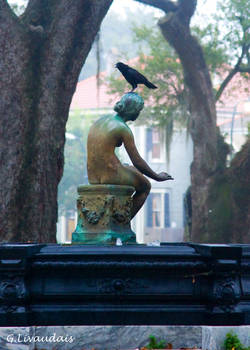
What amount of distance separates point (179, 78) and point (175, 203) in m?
22.3

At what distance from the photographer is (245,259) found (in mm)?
7312

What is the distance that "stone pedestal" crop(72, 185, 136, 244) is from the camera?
27.7 feet

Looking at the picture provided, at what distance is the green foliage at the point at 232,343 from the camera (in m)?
6.98

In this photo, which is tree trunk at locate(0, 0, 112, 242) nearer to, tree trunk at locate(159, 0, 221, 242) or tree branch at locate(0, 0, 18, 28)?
tree branch at locate(0, 0, 18, 28)

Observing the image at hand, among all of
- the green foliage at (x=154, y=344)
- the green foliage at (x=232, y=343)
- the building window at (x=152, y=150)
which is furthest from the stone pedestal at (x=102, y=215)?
the building window at (x=152, y=150)

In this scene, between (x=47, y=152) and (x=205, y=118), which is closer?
(x=47, y=152)

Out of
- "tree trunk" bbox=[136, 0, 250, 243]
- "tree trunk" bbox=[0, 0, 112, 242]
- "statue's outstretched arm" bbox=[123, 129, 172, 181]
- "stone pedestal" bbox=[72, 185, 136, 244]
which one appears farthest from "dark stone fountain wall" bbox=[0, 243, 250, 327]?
"tree trunk" bbox=[136, 0, 250, 243]

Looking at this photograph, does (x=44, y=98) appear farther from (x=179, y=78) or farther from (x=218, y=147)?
(x=179, y=78)

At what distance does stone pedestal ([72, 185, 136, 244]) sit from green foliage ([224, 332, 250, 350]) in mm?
1912

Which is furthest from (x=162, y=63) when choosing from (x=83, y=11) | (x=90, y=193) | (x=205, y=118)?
(x=90, y=193)

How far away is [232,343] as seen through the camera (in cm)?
700

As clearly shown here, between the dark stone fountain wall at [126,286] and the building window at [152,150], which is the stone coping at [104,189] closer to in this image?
the dark stone fountain wall at [126,286]

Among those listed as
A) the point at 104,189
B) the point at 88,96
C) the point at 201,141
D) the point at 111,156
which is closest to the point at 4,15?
the point at 111,156

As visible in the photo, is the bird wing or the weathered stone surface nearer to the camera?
the weathered stone surface
